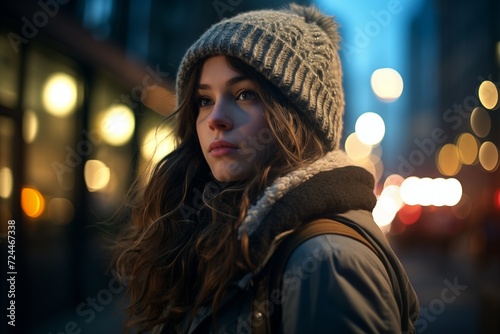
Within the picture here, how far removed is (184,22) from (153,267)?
1969 cm

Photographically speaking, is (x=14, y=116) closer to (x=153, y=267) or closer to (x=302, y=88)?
(x=153, y=267)

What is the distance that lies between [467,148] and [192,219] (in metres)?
39.6

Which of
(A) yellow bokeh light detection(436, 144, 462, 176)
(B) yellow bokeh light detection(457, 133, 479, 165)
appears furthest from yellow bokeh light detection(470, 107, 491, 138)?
(A) yellow bokeh light detection(436, 144, 462, 176)

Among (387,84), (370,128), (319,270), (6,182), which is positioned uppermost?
(319,270)

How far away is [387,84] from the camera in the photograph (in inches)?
1446

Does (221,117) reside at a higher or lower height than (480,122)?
higher

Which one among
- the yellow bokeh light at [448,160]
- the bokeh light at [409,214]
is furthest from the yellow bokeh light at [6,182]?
the yellow bokeh light at [448,160]

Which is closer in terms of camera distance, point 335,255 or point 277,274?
point 335,255

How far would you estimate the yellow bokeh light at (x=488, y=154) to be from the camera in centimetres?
2792

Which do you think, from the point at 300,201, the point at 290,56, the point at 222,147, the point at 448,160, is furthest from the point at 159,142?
the point at 448,160

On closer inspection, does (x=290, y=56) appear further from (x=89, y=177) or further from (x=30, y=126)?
(x=89, y=177)

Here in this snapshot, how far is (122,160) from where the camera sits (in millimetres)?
10758

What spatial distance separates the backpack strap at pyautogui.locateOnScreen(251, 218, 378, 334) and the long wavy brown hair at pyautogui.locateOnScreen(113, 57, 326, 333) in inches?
3.3

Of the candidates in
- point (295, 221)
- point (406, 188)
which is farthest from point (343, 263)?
point (406, 188)
